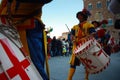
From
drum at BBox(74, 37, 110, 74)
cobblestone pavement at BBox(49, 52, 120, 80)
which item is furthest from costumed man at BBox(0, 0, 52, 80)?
cobblestone pavement at BBox(49, 52, 120, 80)

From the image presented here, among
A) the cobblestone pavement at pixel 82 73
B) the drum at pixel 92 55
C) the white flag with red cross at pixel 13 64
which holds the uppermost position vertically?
the white flag with red cross at pixel 13 64

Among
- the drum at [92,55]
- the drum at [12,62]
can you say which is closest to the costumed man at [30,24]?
the drum at [12,62]

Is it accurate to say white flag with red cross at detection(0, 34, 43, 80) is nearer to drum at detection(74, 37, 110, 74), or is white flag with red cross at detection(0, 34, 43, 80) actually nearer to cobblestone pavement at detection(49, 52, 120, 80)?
drum at detection(74, 37, 110, 74)

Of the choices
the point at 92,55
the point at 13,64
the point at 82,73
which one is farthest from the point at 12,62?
the point at 82,73

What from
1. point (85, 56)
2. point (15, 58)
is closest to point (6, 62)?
point (15, 58)

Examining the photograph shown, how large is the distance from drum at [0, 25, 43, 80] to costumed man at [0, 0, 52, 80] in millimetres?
251

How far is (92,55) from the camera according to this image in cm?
496

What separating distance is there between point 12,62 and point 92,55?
125 inches

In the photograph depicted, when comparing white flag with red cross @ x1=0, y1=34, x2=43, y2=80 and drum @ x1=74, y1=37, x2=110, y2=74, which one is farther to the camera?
drum @ x1=74, y1=37, x2=110, y2=74

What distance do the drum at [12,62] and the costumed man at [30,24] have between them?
251mm

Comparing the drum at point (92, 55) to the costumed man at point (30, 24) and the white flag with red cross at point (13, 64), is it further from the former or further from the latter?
the white flag with red cross at point (13, 64)

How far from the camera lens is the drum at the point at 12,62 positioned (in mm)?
1844

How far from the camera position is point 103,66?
201 inches

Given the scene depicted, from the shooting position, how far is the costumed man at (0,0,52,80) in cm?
229
